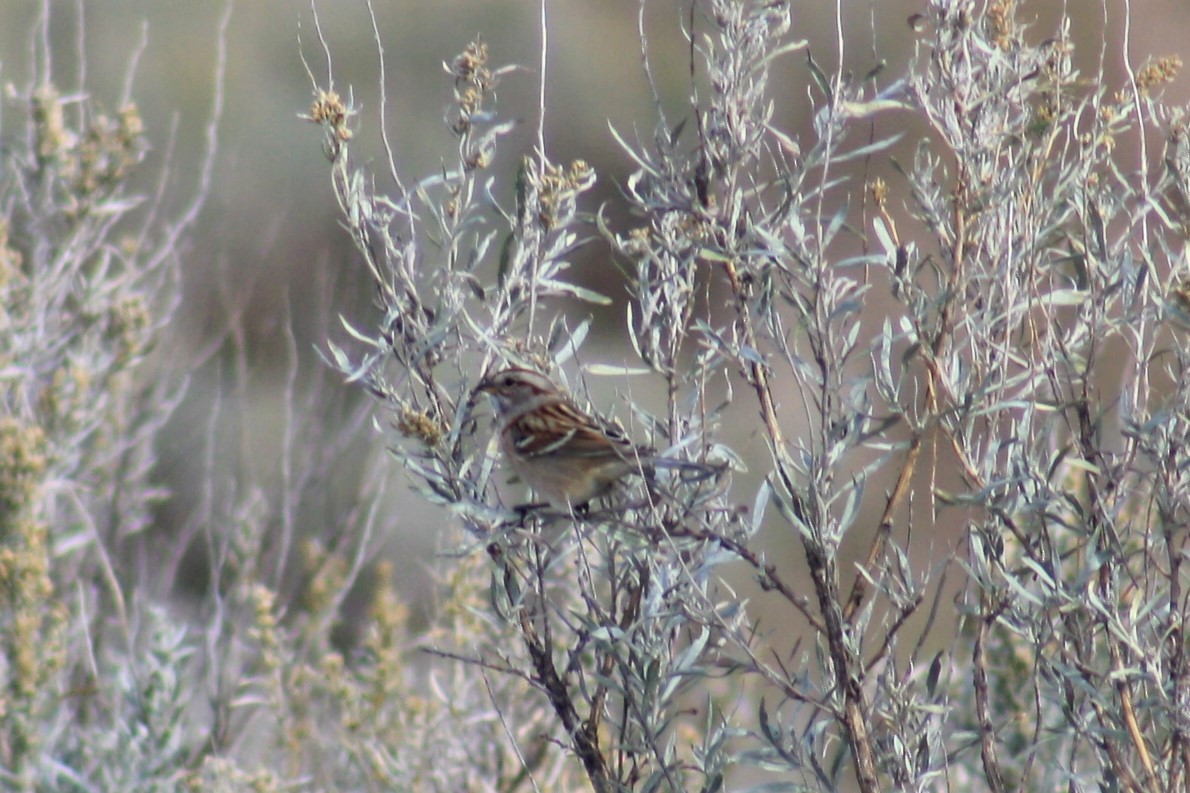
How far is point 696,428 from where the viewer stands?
2.85 m

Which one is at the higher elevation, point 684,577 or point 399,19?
point 399,19

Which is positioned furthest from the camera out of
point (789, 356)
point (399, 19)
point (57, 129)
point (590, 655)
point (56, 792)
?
point (399, 19)

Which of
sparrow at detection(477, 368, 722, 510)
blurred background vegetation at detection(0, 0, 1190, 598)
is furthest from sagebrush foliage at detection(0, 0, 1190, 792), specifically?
blurred background vegetation at detection(0, 0, 1190, 598)

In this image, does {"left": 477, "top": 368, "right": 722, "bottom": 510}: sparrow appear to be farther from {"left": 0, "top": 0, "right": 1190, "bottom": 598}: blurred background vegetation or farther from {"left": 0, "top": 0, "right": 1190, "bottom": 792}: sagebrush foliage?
{"left": 0, "top": 0, "right": 1190, "bottom": 598}: blurred background vegetation

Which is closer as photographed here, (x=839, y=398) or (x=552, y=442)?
(x=839, y=398)

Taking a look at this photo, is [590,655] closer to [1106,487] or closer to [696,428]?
[696,428]

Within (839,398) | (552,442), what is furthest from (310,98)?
(839,398)

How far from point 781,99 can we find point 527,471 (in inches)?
365

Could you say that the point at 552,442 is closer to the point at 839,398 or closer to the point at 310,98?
the point at 839,398

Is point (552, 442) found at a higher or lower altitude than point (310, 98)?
lower

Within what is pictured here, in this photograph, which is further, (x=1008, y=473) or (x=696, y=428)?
(x=696, y=428)

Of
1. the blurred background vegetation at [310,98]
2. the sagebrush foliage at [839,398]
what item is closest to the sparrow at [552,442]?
the sagebrush foliage at [839,398]

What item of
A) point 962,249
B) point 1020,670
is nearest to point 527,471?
point 962,249

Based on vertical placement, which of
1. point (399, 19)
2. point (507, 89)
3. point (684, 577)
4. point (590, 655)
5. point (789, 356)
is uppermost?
point (399, 19)
